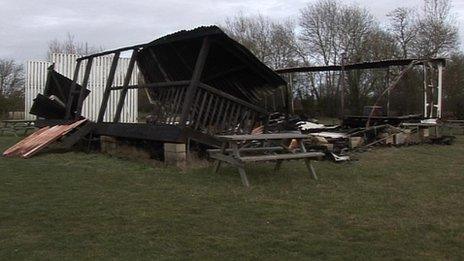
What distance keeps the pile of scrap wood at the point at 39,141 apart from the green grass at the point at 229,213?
223 cm

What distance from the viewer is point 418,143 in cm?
1602

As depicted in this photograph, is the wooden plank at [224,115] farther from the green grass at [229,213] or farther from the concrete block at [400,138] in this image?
the concrete block at [400,138]

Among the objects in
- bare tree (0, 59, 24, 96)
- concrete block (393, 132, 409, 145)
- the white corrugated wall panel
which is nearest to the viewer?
concrete block (393, 132, 409, 145)

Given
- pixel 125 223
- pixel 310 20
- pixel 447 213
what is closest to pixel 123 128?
pixel 125 223

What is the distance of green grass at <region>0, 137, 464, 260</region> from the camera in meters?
4.88

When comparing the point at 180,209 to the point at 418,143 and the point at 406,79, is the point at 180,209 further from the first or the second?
the point at 406,79

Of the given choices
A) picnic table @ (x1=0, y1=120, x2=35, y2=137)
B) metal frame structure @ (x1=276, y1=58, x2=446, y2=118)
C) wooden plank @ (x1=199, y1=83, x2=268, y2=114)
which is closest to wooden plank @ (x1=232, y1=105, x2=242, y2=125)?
wooden plank @ (x1=199, y1=83, x2=268, y2=114)

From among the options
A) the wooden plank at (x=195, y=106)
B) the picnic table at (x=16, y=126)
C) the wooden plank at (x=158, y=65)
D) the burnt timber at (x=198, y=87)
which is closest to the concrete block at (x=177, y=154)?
the burnt timber at (x=198, y=87)

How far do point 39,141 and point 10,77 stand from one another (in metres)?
36.2

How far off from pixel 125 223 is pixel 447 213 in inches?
142

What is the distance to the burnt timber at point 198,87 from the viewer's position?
10.5 m

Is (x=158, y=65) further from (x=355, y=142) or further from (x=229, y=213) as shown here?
(x=229, y=213)

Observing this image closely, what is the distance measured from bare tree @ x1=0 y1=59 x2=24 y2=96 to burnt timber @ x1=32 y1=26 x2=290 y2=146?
113ft

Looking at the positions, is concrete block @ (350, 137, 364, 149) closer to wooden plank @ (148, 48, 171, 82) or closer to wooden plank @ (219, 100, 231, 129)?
wooden plank @ (219, 100, 231, 129)
